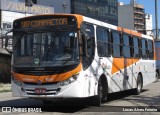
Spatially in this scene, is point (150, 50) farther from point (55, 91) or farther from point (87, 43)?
point (55, 91)

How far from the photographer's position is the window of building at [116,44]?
55.2 feet

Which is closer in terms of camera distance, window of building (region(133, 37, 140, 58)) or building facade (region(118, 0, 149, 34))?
window of building (region(133, 37, 140, 58))

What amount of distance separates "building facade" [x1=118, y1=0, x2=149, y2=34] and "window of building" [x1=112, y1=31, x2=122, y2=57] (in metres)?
127

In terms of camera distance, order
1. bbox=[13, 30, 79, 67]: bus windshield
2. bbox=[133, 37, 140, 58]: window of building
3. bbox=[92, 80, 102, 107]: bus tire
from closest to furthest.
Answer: bbox=[13, 30, 79, 67]: bus windshield
bbox=[92, 80, 102, 107]: bus tire
bbox=[133, 37, 140, 58]: window of building

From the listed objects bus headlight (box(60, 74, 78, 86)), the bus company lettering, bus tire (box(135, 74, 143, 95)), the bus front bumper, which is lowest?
bus tire (box(135, 74, 143, 95))

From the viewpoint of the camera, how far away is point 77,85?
42.8 ft

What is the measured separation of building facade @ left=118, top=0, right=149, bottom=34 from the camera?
14630 cm

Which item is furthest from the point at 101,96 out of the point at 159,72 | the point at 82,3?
the point at 82,3

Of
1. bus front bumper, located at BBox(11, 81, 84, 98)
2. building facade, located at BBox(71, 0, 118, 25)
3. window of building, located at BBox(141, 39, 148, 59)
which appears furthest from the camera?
building facade, located at BBox(71, 0, 118, 25)

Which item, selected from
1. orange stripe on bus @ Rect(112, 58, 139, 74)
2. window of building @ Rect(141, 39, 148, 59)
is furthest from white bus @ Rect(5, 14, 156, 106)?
window of building @ Rect(141, 39, 148, 59)

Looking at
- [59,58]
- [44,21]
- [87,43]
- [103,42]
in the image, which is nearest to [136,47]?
[103,42]

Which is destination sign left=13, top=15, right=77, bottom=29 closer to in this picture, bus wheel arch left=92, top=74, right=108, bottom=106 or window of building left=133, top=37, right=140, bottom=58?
bus wheel arch left=92, top=74, right=108, bottom=106

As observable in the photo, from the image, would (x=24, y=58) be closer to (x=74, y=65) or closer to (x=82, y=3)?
(x=74, y=65)

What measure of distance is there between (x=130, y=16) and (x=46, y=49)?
459ft
